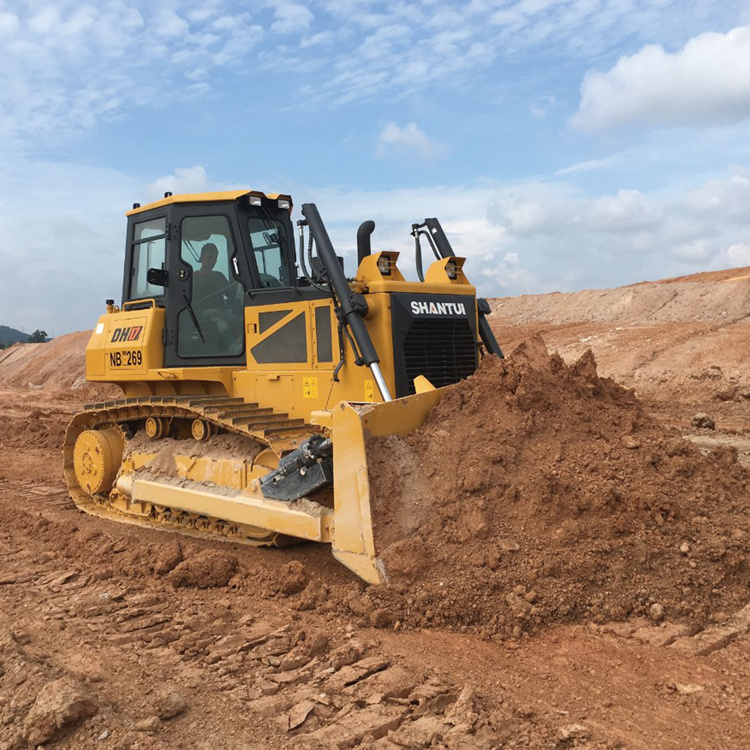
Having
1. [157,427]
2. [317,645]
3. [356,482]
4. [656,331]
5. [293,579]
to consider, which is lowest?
[317,645]

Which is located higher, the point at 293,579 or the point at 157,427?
the point at 157,427

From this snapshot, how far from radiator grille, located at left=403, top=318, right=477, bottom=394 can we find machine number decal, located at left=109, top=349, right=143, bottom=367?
111 inches

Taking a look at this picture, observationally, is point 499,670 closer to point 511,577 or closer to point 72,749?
point 511,577

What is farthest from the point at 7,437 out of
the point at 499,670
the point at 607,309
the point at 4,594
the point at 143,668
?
the point at 607,309

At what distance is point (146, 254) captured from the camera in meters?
7.68

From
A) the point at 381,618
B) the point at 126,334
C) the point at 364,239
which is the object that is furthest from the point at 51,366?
the point at 381,618

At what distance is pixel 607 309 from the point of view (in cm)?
2509

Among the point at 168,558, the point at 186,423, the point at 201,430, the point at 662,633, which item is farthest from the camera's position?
the point at 186,423

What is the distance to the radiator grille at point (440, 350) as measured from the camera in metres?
6.28

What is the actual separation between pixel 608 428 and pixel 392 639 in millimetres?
2242

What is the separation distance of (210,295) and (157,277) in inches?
21.7

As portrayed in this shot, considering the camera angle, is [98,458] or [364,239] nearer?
[364,239]

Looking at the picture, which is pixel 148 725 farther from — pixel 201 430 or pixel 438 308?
pixel 438 308

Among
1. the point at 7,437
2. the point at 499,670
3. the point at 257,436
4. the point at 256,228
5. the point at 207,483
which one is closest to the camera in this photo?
the point at 499,670
